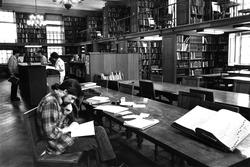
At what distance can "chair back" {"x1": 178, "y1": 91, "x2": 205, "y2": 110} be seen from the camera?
8.77 feet

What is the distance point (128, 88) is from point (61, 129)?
208cm

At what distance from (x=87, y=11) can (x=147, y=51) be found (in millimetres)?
7171

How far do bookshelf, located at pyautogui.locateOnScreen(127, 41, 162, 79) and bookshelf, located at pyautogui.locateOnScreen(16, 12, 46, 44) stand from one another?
23.1ft

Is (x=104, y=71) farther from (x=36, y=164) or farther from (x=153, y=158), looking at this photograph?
(x=36, y=164)

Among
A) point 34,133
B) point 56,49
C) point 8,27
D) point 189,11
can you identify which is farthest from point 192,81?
point 8,27

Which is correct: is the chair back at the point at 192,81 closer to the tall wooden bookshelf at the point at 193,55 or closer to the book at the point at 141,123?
the book at the point at 141,123

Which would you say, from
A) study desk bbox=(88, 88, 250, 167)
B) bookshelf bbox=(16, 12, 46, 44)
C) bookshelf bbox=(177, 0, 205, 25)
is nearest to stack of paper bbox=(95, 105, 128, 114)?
study desk bbox=(88, 88, 250, 167)

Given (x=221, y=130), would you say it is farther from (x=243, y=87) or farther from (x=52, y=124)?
(x=243, y=87)

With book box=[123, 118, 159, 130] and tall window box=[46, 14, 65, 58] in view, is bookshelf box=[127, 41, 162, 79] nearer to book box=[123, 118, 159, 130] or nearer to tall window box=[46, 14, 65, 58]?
tall window box=[46, 14, 65, 58]

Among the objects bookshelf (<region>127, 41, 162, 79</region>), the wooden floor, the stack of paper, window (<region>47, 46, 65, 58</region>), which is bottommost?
the wooden floor

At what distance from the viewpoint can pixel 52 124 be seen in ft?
6.23

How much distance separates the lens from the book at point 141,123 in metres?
1.97

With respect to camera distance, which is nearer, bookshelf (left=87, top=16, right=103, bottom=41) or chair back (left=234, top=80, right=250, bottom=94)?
chair back (left=234, top=80, right=250, bottom=94)

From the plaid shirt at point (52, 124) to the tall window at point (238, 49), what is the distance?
8719mm
